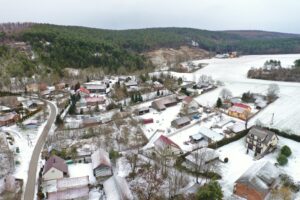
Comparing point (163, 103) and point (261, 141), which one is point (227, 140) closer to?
point (261, 141)

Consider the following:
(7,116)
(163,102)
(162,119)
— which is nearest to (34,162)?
(7,116)

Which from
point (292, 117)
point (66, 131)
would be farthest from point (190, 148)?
point (292, 117)

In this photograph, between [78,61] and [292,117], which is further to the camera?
[78,61]

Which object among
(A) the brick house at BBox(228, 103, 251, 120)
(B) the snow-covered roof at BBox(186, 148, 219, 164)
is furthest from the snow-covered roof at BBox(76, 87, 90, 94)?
(B) the snow-covered roof at BBox(186, 148, 219, 164)

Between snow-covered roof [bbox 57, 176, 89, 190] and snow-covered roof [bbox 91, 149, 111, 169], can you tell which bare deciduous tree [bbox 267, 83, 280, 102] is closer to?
snow-covered roof [bbox 91, 149, 111, 169]

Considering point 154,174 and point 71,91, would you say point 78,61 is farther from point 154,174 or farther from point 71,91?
point 154,174

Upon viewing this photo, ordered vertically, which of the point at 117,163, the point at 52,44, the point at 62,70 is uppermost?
the point at 52,44
